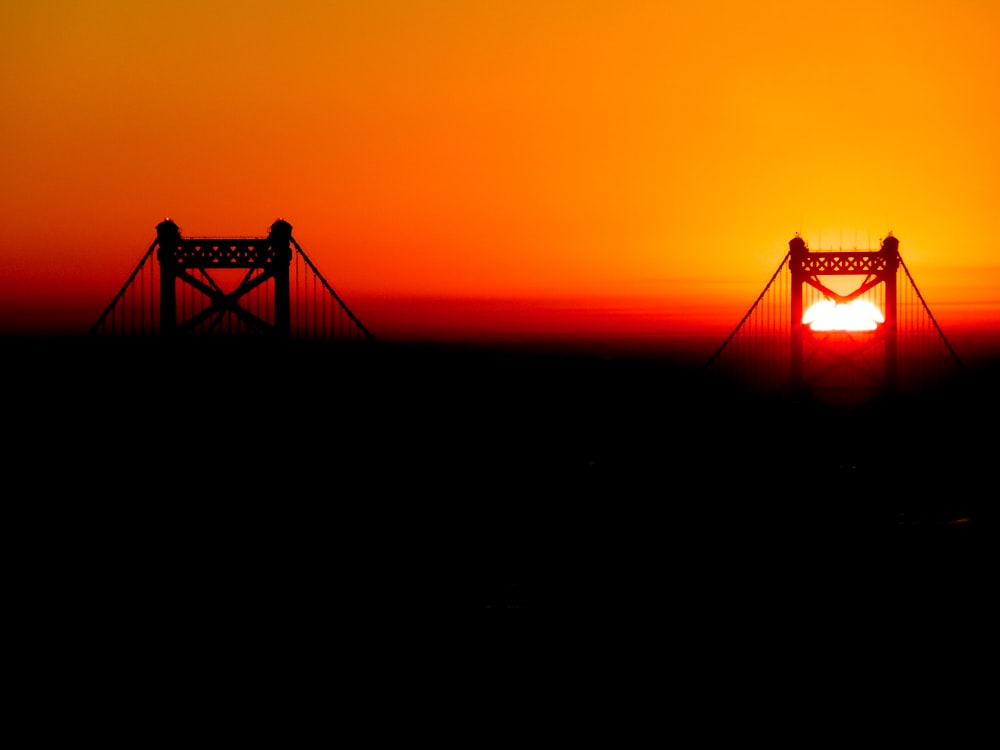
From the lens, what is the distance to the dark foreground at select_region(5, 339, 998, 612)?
2583 centimetres

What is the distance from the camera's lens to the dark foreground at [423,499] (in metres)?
25.8

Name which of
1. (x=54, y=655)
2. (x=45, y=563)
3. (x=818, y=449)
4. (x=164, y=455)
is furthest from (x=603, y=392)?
(x=54, y=655)

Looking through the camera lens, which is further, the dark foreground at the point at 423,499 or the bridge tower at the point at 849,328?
the bridge tower at the point at 849,328

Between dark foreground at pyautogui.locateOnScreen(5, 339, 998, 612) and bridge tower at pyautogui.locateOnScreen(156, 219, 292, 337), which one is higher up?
bridge tower at pyautogui.locateOnScreen(156, 219, 292, 337)

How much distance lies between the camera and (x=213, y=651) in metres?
20.3

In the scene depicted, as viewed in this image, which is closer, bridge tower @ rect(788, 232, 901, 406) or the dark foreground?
the dark foreground

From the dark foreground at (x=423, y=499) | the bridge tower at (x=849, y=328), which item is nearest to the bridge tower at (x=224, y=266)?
the dark foreground at (x=423, y=499)

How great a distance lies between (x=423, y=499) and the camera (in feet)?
125

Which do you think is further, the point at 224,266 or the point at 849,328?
the point at 849,328

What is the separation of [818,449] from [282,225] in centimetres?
2343

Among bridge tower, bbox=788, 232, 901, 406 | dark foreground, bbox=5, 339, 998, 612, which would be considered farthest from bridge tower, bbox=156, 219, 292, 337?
bridge tower, bbox=788, 232, 901, 406

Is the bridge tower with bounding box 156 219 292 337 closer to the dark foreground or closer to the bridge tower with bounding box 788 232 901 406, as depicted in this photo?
the dark foreground

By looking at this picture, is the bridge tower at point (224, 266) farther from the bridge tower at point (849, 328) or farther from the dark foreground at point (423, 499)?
the bridge tower at point (849, 328)

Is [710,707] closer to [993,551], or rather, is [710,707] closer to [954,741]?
[954,741]
